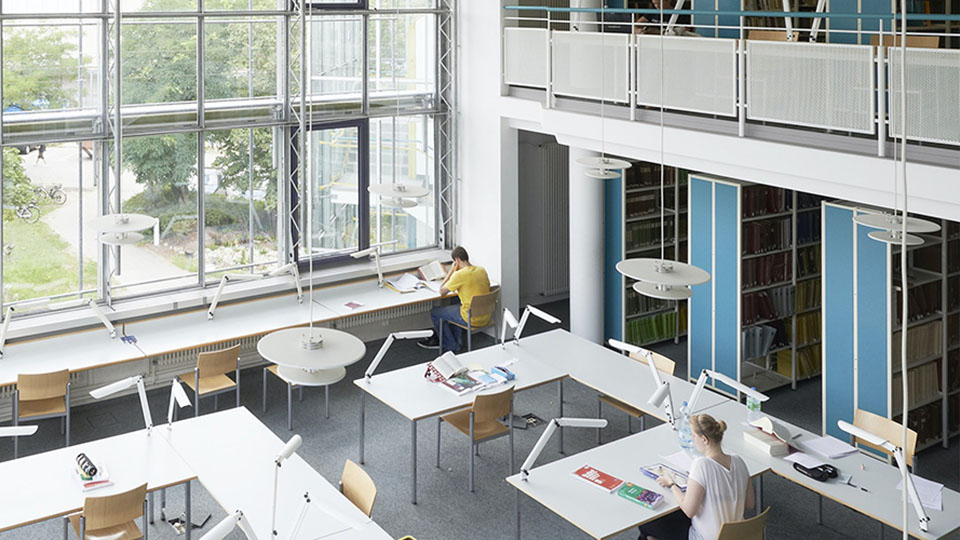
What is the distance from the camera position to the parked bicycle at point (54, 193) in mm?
8844

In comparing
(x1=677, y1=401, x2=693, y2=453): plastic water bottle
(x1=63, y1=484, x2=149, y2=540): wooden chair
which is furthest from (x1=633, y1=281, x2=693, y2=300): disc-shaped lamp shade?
(x1=63, y1=484, x2=149, y2=540): wooden chair

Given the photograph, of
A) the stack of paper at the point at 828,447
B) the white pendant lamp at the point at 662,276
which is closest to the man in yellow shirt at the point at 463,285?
the stack of paper at the point at 828,447

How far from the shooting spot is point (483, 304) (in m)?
10.1

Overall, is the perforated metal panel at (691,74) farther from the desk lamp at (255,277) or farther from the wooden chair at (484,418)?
the desk lamp at (255,277)

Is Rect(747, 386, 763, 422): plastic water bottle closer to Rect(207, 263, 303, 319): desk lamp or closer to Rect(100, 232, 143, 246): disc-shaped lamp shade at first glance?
Rect(100, 232, 143, 246): disc-shaped lamp shade

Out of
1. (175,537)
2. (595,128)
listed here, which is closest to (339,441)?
(175,537)

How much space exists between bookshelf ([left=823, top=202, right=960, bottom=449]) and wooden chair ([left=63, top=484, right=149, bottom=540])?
546 cm

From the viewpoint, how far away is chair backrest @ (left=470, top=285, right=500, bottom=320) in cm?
1000

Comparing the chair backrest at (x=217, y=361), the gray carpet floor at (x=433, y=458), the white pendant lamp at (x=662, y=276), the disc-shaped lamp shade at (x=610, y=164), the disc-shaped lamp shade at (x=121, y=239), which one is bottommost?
the gray carpet floor at (x=433, y=458)

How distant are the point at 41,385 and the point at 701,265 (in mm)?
5793

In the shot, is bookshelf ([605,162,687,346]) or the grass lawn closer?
the grass lawn

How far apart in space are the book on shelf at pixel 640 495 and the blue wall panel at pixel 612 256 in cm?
436

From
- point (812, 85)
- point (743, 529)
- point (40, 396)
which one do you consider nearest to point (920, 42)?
point (812, 85)

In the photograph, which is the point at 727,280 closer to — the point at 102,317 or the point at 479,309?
the point at 479,309
